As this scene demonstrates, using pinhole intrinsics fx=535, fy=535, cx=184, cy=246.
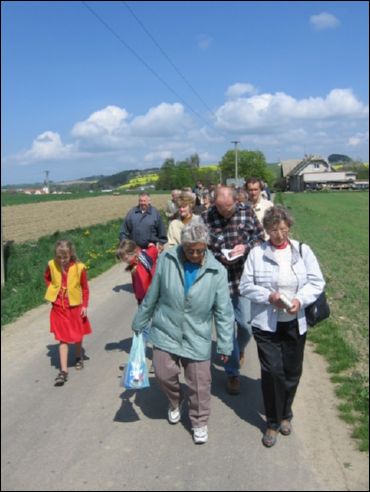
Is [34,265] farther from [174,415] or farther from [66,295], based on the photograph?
[174,415]

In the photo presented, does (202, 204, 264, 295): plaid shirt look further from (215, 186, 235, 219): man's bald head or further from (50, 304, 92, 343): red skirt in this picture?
(50, 304, 92, 343): red skirt

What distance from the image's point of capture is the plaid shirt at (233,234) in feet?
17.0

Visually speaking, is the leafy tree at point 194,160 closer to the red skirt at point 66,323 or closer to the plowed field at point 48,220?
the plowed field at point 48,220

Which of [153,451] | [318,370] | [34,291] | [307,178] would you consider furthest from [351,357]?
[307,178]

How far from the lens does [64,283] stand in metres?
5.86

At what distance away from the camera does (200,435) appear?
4152mm

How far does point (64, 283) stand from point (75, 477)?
8.50 feet

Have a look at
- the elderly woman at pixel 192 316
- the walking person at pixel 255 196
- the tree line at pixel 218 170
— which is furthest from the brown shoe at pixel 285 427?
the tree line at pixel 218 170

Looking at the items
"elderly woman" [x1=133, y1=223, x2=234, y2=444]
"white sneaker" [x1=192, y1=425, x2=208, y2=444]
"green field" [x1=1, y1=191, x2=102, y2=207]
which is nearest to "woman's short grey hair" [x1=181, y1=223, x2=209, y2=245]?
"elderly woman" [x1=133, y1=223, x2=234, y2=444]

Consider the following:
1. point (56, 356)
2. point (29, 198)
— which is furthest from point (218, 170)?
point (56, 356)

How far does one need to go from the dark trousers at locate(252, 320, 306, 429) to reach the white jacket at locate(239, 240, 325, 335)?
78mm

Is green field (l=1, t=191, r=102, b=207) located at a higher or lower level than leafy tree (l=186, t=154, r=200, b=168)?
lower

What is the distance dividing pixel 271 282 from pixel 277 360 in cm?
62

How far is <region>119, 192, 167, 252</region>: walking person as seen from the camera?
8.30m
